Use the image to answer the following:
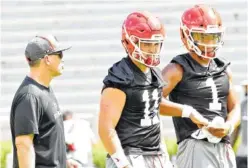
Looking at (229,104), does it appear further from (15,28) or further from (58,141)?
(15,28)

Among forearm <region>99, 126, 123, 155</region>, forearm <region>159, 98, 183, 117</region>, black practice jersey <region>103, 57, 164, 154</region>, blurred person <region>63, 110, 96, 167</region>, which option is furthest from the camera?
blurred person <region>63, 110, 96, 167</region>

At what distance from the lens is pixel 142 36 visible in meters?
6.45

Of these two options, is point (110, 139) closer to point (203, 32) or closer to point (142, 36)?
point (142, 36)

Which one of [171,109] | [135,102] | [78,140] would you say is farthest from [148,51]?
[78,140]

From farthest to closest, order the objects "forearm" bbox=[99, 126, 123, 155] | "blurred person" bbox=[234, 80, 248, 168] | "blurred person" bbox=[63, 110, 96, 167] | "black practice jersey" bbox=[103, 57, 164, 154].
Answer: "blurred person" bbox=[234, 80, 248, 168] → "blurred person" bbox=[63, 110, 96, 167] → "black practice jersey" bbox=[103, 57, 164, 154] → "forearm" bbox=[99, 126, 123, 155]

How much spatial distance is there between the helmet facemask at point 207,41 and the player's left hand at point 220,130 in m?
0.50

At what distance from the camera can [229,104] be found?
711 cm

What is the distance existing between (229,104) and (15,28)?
816 centimetres

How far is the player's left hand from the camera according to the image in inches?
267

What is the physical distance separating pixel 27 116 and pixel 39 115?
10 centimetres

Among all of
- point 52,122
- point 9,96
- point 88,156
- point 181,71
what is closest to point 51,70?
point 52,122

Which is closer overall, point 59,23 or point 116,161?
point 116,161

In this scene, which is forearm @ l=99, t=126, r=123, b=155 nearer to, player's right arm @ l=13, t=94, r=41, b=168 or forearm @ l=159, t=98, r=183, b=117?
player's right arm @ l=13, t=94, r=41, b=168

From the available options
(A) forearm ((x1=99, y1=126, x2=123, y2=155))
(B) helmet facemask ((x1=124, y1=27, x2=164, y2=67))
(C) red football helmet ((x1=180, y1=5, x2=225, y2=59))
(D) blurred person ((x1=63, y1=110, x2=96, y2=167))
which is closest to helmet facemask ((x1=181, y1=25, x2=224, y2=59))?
(C) red football helmet ((x1=180, y1=5, x2=225, y2=59))
